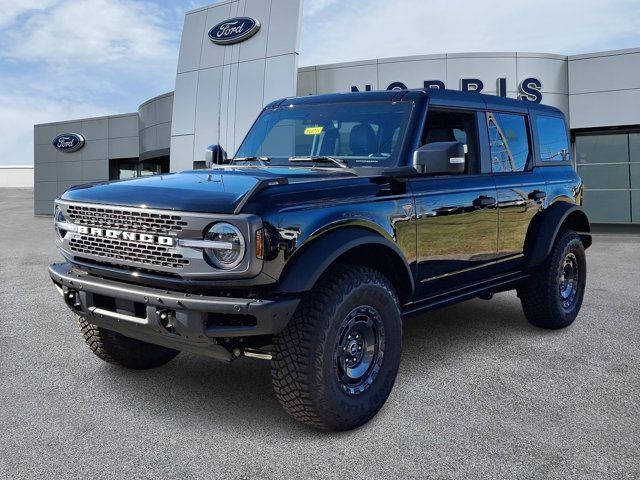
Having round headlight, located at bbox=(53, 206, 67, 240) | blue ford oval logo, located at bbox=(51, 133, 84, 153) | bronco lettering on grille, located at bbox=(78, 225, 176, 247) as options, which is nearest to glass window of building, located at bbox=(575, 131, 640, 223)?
round headlight, located at bbox=(53, 206, 67, 240)

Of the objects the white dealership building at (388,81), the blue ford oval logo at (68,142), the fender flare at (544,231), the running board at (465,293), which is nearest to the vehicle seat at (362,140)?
the running board at (465,293)

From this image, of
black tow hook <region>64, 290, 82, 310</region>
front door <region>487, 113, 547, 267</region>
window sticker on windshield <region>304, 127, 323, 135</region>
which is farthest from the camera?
front door <region>487, 113, 547, 267</region>

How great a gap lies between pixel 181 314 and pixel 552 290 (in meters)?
3.54

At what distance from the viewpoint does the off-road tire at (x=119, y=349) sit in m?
3.98

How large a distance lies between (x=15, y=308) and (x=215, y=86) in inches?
598

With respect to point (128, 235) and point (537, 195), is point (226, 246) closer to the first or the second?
point (128, 235)

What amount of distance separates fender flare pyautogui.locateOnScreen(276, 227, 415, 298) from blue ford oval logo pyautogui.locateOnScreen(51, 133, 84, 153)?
31.5 metres

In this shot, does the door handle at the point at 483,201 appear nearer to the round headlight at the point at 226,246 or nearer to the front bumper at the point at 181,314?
the front bumper at the point at 181,314

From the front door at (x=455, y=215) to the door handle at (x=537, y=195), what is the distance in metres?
0.61

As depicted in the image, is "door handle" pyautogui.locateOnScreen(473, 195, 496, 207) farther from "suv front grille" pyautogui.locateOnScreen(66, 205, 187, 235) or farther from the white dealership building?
the white dealership building

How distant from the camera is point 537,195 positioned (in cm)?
495

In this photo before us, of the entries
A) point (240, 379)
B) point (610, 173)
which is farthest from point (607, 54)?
point (240, 379)

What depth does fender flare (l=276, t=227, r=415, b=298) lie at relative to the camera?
9.34 ft

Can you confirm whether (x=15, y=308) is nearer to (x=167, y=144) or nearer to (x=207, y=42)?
(x=207, y=42)
